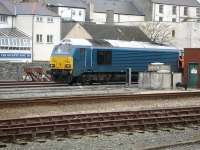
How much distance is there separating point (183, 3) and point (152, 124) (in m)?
100

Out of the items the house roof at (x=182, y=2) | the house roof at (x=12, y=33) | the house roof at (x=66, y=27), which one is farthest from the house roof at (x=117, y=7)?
the house roof at (x=12, y=33)

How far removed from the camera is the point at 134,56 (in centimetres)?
3828

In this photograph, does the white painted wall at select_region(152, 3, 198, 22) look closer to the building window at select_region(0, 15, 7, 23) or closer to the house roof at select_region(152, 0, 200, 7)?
the house roof at select_region(152, 0, 200, 7)

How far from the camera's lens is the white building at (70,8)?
99.7 meters

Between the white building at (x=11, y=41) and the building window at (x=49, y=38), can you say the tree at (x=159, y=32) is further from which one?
the white building at (x=11, y=41)

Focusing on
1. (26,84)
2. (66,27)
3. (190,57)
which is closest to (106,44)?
(190,57)

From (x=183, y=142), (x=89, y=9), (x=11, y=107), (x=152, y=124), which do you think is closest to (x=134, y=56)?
(x=11, y=107)

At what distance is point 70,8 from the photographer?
10306 centimetres

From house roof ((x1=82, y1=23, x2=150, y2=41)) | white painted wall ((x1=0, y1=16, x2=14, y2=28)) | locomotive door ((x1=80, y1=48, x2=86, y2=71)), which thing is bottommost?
locomotive door ((x1=80, y1=48, x2=86, y2=71))

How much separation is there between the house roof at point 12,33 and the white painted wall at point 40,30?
1.26 metres

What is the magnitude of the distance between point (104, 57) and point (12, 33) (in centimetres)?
3316

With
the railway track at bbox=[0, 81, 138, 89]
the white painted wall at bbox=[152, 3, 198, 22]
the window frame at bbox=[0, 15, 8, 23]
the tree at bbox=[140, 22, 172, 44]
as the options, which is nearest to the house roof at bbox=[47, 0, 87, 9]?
the white painted wall at bbox=[152, 3, 198, 22]

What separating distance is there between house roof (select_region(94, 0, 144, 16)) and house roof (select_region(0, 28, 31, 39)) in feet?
129

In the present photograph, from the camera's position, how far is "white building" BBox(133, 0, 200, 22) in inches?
4328
